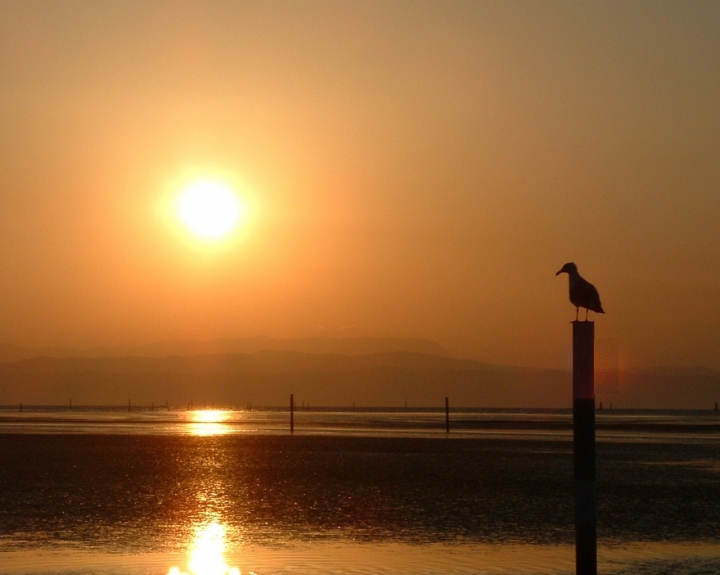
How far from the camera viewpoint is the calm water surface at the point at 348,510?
16.5 m

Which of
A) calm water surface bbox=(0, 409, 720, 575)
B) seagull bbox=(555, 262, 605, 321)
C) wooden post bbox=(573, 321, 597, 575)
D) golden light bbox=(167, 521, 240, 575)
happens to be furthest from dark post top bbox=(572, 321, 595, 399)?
golden light bbox=(167, 521, 240, 575)

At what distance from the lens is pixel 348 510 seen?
22.7 meters

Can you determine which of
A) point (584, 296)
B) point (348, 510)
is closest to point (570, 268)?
point (584, 296)

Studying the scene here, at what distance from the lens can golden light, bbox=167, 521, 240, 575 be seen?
49.7 feet

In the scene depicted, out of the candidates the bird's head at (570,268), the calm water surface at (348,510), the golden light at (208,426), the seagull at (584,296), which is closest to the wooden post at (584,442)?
the seagull at (584,296)

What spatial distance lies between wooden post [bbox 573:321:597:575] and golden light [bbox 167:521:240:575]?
5.21 meters

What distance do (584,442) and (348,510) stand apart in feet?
35.6

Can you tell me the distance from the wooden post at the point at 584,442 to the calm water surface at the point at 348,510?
117 inches

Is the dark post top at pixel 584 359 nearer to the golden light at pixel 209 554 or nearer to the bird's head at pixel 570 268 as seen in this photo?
the bird's head at pixel 570 268

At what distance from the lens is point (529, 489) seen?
89.6 ft

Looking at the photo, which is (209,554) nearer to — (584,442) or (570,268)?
(584,442)

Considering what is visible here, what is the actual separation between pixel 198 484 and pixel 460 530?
416 inches

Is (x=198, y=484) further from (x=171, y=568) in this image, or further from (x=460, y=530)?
(x=171, y=568)

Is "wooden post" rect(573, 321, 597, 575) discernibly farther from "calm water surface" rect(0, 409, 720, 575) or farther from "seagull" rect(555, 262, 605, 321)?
"calm water surface" rect(0, 409, 720, 575)
